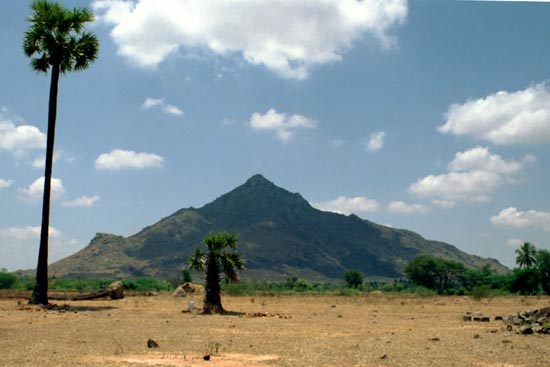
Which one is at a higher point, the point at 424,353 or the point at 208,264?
the point at 208,264

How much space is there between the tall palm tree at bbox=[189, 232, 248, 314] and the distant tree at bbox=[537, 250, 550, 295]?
198 feet

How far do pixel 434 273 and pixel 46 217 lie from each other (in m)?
85.3

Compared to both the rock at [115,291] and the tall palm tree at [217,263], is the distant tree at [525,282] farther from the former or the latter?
the tall palm tree at [217,263]

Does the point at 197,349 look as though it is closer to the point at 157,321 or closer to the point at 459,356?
the point at 459,356

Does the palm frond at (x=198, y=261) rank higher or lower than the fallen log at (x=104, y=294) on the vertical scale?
higher

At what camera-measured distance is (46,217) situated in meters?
30.9

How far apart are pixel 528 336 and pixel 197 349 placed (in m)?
11.0

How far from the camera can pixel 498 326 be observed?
22266 millimetres

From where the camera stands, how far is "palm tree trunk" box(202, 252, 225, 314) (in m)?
28.6

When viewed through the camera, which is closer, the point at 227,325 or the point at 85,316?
the point at 227,325

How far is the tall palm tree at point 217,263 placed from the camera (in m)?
28.9

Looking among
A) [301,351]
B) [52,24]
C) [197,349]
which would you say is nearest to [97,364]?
[197,349]

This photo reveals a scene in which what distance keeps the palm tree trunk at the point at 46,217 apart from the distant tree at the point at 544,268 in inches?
2629

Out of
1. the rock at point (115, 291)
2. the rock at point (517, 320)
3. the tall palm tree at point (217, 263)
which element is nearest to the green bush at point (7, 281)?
the rock at point (115, 291)
